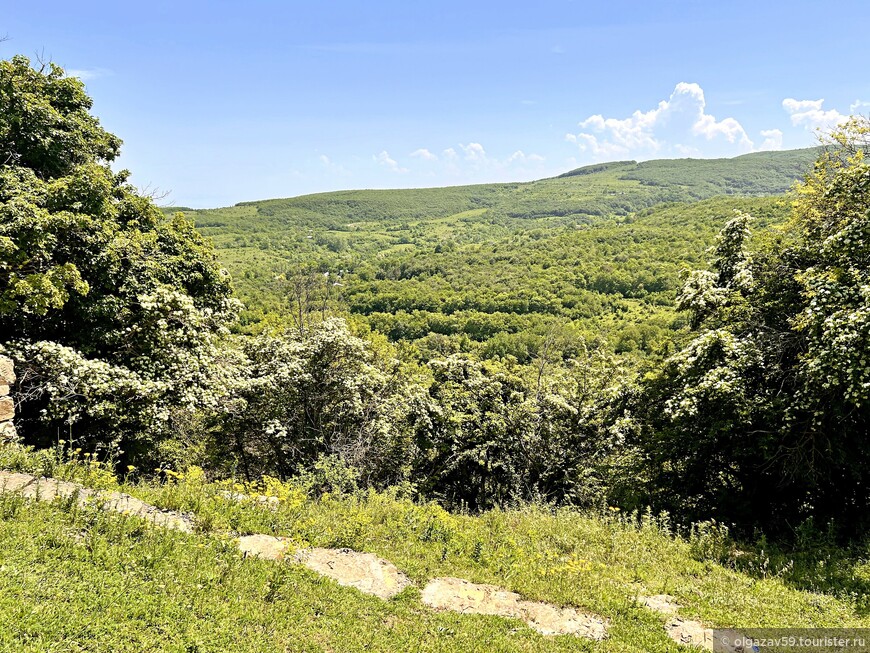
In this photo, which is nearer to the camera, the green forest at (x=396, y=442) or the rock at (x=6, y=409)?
the green forest at (x=396, y=442)

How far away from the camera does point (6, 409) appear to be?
919 centimetres

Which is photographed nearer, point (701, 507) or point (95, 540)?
point (95, 540)

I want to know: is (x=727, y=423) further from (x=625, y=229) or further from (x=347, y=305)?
(x=625, y=229)

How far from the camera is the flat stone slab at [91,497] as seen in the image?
22.2ft

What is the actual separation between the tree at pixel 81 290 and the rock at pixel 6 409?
1413mm

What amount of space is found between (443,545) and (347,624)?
309 cm

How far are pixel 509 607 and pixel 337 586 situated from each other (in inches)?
104

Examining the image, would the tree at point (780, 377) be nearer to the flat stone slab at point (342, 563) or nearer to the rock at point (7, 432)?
the flat stone slab at point (342, 563)

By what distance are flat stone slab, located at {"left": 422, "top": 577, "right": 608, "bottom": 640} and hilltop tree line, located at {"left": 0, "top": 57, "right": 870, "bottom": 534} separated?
16.5 ft

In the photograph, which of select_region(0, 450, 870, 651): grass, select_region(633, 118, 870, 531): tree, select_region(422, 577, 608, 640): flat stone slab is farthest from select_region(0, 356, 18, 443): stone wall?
select_region(633, 118, 870, 531): tree

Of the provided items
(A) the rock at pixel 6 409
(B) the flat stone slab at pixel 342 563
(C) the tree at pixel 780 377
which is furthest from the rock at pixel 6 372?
(C) the tree at pixel 780 377

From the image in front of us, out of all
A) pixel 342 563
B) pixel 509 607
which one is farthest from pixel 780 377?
pixel 342 563

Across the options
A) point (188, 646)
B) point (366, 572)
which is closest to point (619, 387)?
point (366, 572)

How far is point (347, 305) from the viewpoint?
381 ft
